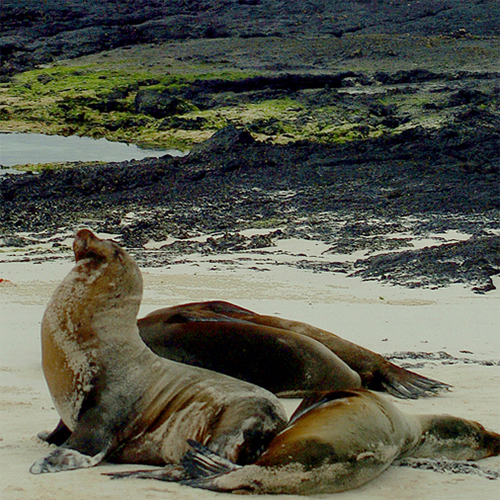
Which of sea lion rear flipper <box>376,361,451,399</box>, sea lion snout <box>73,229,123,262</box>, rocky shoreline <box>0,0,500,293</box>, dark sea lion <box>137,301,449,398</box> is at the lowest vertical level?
rocky shoreline <box>0,0,500,293</box>

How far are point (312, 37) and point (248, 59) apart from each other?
20.2 ft

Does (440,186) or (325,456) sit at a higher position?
(325,456)

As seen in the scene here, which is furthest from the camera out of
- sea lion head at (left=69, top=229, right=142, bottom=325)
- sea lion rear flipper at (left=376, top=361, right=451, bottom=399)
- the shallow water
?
the shallow water

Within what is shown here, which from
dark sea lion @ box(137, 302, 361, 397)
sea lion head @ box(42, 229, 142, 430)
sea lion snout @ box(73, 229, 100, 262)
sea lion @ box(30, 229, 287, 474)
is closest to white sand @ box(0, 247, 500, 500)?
sea lion @ box(30, 229, 287, 474)

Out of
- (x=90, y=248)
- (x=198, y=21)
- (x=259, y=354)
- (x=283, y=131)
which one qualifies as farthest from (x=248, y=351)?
(x=198, y=21)

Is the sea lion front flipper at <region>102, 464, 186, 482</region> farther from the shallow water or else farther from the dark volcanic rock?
the dark volcanic rock

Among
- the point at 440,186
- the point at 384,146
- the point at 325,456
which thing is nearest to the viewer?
the point at 325,456

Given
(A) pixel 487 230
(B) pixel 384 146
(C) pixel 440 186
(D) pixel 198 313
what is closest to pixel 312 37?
(B) pixel 384 146

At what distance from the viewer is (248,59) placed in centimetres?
4781

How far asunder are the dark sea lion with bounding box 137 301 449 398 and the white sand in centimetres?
41

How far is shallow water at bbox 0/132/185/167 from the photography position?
29578 millimetres

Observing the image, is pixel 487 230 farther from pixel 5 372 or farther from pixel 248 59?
pixel 248 59

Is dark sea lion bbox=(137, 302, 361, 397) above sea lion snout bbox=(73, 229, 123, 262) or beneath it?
beneath

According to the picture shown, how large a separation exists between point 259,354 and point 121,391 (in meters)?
1.23
